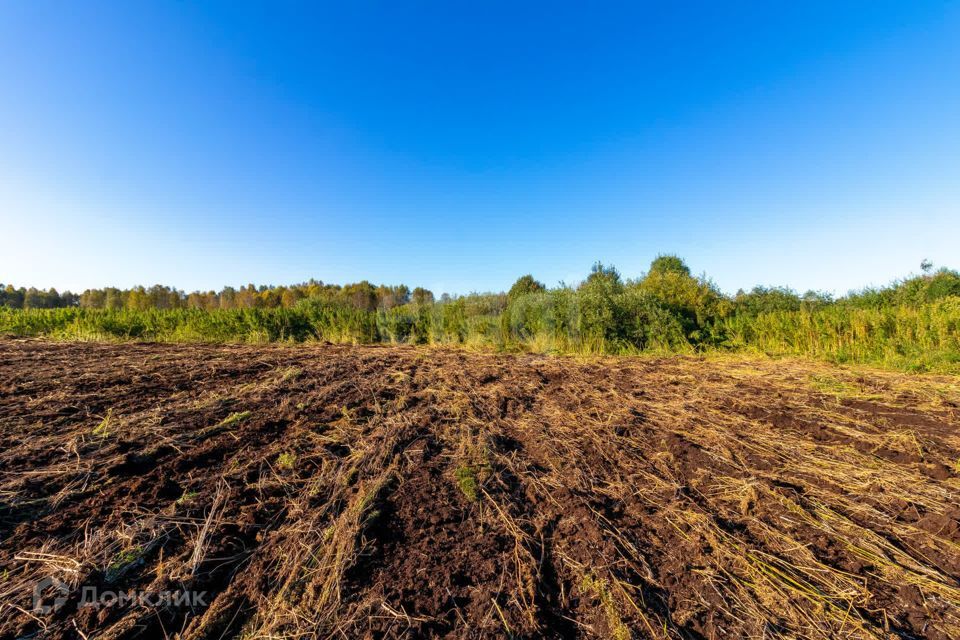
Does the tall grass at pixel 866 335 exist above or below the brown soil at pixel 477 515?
above

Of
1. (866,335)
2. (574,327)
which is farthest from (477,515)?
(866,335)

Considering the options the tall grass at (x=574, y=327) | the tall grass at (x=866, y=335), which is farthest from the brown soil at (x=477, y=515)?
the tall grass at (x=574, y=327)

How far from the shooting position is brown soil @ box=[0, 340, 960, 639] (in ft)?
4.31

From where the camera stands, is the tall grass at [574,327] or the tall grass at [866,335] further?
the tall grass at [574,327]

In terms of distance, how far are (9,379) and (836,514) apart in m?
8.36

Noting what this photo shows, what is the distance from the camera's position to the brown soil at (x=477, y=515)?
1314mm

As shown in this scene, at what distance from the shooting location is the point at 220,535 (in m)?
1.67

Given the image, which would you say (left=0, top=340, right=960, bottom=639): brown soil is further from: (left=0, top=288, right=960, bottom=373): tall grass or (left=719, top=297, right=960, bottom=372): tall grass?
(left=0, top=288, right=960, bottom=373): tall grass

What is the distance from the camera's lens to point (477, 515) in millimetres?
1930

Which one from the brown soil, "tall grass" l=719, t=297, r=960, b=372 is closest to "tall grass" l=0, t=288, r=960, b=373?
"tall grass" l=719, t=297, r=960, b=372

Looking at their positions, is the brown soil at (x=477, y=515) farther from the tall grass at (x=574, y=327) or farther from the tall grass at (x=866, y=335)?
the tall grass at (x=574, y=327)

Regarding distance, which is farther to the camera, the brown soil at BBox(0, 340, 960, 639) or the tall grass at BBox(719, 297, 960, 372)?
the tall grass at BBox(719, 297, 960, 372)

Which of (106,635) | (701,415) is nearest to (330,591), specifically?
(106,635)

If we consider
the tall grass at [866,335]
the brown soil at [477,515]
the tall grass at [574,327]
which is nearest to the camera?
the brown soil at [477,515]
